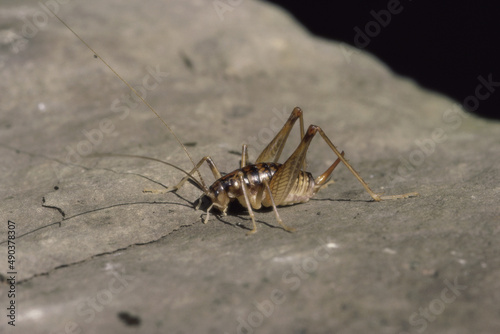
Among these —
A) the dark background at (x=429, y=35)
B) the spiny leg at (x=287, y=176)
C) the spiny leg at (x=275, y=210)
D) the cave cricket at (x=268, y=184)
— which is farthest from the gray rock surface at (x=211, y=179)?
the dark background at (x=429, y=35)

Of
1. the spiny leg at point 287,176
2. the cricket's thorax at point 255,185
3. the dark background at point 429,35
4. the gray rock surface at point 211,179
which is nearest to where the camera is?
the gray rock surface at point 211,179

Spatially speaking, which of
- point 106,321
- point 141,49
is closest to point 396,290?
point 106,321

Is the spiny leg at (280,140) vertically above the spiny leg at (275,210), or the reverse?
the spiny leg at (280,140)

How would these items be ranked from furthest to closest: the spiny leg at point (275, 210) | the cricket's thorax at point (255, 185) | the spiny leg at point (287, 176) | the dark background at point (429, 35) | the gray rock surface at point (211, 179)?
the dark background at point (429, 35) → the cricket's thorax at point (255, 185) → the spiny leg at point (287, 176) → the spiny leg at point (275, 210) → the gray rock surface at point (211, 179)

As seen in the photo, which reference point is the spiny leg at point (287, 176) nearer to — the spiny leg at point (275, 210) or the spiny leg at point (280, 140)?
the spiny leg at point (275, 210)

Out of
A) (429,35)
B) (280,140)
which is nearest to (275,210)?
(280,140)

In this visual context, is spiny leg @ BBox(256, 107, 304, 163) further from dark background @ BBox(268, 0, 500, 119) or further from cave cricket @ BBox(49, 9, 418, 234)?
dark background @ BBox(268, 0, 500, 119)
